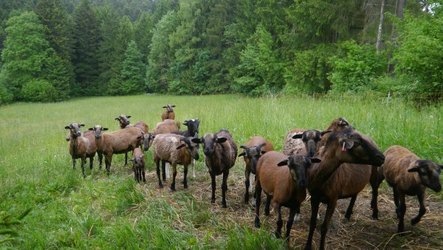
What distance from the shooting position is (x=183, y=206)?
614 centimetres

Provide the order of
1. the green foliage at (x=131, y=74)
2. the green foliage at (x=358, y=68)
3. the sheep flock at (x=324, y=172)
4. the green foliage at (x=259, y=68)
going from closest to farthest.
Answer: the sheep flock at (x=324, y=172)
the green foliage at (x=358, y=68)
the green foliage at (x=259, y=68)
the green foliage at (x=131, y=74)

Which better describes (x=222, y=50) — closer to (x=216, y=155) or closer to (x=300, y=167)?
(x=216, y=155)

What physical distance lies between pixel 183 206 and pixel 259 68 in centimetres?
2660

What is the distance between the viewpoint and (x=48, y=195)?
24.9 feet

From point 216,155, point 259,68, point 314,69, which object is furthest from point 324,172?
point 259,68

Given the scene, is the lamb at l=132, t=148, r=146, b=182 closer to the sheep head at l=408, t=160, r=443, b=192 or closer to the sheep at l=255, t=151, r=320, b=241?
the sheep at l=255, t=151, r=320, b=241

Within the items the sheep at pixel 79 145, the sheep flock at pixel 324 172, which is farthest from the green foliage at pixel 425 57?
the sheep at pixel 79 145

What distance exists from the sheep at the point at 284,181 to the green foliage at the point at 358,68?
492 inches

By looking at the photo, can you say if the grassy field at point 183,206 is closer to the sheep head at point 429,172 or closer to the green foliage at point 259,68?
the sheep head at point 429,172

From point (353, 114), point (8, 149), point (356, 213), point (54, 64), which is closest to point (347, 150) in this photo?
point (356, 213)

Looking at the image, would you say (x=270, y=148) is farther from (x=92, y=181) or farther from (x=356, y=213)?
(x=92, y=181)

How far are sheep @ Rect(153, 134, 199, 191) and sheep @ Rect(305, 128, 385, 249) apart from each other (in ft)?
11.5

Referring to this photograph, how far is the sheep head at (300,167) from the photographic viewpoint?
4.06m

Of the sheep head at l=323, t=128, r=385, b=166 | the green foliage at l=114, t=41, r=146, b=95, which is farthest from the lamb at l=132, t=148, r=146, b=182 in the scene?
the green foliage at l=114, t=41, r=146, b=95
